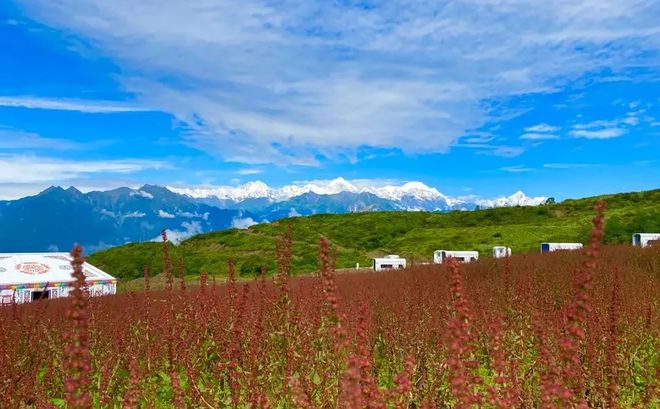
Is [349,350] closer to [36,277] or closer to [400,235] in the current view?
[36,277]

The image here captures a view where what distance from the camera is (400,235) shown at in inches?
2953

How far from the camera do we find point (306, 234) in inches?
3061

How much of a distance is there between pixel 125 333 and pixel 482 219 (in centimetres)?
6963

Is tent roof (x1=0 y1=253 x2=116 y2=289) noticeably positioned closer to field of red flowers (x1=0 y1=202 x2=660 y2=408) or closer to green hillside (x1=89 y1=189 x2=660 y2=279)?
green hillside (x1=89 y1=189 x2=660 y2=279)

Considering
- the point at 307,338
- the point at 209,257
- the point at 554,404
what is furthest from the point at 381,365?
the point at 209,257

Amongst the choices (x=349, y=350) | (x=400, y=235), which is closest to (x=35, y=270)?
(x=349, y=350)

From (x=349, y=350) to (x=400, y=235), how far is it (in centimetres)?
7243

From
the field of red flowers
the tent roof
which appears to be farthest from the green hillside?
the field of red flowers

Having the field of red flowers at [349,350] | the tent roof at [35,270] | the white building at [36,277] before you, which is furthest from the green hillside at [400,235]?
the field of red flowers at [349,350]

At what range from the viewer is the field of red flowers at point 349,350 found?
262 cm

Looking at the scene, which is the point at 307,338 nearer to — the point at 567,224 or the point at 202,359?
the point at 202,359

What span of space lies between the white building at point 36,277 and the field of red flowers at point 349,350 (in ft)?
72.9

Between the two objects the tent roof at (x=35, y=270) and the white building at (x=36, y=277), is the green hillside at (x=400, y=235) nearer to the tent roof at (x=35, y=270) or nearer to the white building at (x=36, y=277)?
the white building at (x=36, y=277)

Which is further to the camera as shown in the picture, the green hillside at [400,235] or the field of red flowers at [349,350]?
the green hillside at [400,235]
